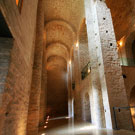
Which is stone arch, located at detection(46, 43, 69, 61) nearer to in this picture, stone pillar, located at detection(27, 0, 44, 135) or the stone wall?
stone pillar, located at detection(27, 0, 44, 135)

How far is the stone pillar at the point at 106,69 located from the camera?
189 inches

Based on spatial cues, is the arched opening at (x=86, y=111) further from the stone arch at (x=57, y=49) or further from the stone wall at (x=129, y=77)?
the stone arch at (x=57, y=49)

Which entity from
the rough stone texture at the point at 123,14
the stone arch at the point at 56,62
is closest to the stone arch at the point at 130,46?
the rough stone texture at the point at 123,14

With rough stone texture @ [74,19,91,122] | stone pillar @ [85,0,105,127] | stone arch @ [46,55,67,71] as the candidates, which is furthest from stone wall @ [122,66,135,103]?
stone arch @ [46,55,67,71]

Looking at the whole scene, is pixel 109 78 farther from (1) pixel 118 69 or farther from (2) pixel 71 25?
(2) pixel 71 25

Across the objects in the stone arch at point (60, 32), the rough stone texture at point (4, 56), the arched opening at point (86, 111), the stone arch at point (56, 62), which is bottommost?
the arched opening at point (86, 111)

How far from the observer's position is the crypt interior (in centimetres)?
264

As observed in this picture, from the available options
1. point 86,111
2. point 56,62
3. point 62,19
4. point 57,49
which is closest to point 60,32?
point 62,19

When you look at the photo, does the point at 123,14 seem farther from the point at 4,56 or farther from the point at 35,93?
the point at 4,56

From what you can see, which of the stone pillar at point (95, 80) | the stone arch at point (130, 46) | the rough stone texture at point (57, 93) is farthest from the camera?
the rough stone texture at point (57, 93)

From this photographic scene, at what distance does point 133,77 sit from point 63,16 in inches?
361

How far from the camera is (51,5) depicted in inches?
427

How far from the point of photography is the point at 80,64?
33.7 feet

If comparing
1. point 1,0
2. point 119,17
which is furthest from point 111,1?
point 1,0
